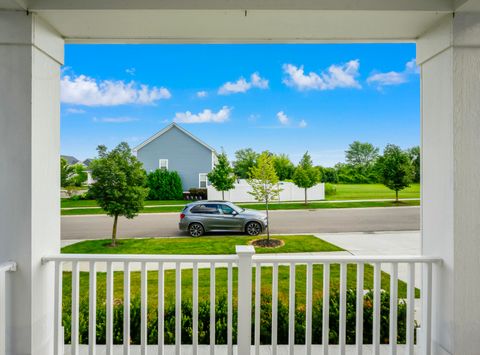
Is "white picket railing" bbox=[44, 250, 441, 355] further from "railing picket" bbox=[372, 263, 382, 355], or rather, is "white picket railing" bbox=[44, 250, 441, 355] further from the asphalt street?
the asphalt street

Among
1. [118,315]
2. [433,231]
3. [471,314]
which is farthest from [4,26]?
[471,314]

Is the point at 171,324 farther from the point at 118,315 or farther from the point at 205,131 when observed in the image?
the point at 205,131

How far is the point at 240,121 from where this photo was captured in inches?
78.8

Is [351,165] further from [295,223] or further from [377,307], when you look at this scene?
[377,307]

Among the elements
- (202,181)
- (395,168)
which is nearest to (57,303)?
(202,181)

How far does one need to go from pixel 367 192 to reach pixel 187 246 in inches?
51.8

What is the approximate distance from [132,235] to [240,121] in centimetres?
111

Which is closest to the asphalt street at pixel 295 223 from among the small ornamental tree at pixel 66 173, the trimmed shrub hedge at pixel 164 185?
the trimmed shrub hedge at pixel 164 185

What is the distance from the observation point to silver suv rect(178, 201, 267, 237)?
1.90 metres

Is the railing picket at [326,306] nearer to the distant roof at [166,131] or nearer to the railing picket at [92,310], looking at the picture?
the distant roof at [166,131]

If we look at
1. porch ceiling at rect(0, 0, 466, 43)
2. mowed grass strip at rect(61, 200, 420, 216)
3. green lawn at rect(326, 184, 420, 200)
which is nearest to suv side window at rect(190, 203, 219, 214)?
mowed grass strip at rect(61, 200, 420, 216)

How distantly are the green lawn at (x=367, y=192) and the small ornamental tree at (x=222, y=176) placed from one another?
70 cm

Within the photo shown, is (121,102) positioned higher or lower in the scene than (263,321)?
higher

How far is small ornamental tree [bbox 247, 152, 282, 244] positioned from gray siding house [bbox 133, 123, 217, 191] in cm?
31
